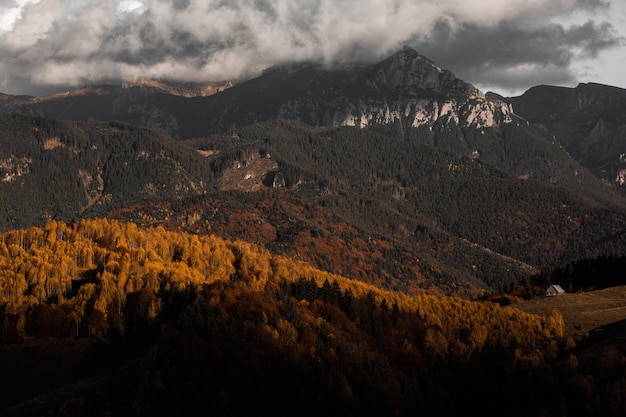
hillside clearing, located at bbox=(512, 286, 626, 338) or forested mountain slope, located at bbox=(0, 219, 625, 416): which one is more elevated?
forested mountain slope, located at bbox=(0, 219, 625, 416)

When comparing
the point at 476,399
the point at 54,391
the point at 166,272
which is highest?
the point at 166,272

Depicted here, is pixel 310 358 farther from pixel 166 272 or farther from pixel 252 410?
pixel 166 272

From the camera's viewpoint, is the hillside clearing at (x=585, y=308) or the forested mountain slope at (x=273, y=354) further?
the hillside clearing at (x=585, y=308)

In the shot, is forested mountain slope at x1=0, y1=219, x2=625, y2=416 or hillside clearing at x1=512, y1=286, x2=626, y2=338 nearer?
forested mountain slope at x1=0, y1=219, x2=625, y2=416

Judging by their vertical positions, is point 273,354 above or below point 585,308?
above

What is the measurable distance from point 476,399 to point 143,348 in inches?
2970

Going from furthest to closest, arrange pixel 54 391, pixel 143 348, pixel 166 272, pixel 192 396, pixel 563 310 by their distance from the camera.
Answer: pixel 166 272, pixel 563 310, pixel 143 348, pixel 54 391, pixel 192 396

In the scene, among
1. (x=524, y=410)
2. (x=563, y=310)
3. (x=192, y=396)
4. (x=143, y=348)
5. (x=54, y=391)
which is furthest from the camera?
(x=563, y=310)

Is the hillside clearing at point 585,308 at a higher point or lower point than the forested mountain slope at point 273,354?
lower

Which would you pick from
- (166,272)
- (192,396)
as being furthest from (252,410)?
(166,272)

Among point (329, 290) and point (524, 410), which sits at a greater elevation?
point (329, 290)

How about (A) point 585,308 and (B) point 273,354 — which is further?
(A) point 585,308

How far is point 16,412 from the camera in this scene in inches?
4774

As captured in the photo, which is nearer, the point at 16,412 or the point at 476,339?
the point at 16,412
